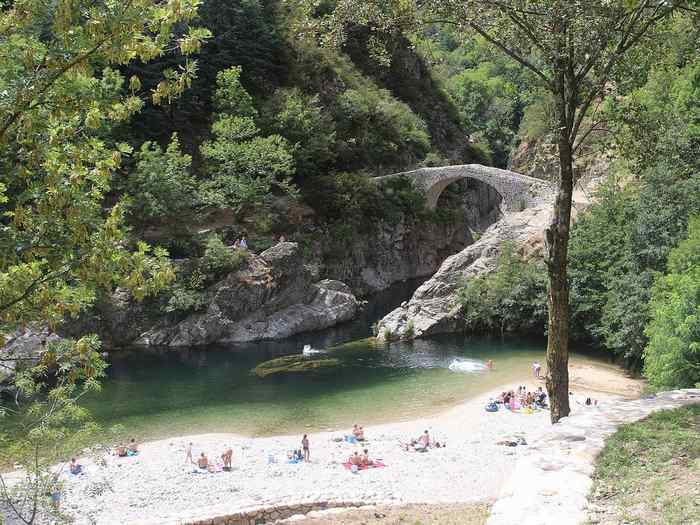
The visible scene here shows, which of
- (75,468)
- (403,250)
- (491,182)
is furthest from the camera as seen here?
(403,250)

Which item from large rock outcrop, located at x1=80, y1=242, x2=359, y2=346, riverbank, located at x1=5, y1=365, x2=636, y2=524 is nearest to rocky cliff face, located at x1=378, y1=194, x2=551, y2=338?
large rock outcrop, located at x1=80, y1=242, x2=359, y2=346

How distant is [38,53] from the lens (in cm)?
598

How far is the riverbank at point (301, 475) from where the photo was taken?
15.0m

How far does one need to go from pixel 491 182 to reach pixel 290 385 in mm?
20127

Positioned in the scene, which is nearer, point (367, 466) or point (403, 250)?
point (367, 466)

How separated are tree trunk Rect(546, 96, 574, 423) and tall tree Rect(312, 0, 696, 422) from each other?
0.05 ft

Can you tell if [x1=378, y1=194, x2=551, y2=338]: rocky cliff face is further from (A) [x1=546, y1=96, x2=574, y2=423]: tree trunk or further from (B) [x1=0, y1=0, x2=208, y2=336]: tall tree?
(B) [x1=0, y1=0, x2=208, y2=336]: tall tree

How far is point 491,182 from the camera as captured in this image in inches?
1571

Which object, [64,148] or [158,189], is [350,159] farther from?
[64,148]

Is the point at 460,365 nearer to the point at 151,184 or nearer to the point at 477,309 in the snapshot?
the point at 477,309

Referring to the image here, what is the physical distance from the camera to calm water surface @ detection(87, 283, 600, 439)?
2248cm

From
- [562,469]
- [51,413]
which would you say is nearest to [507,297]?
[51,413]

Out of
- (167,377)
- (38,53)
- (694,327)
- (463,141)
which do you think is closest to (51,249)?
(38,53)

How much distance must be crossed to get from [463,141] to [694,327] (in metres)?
42.1
